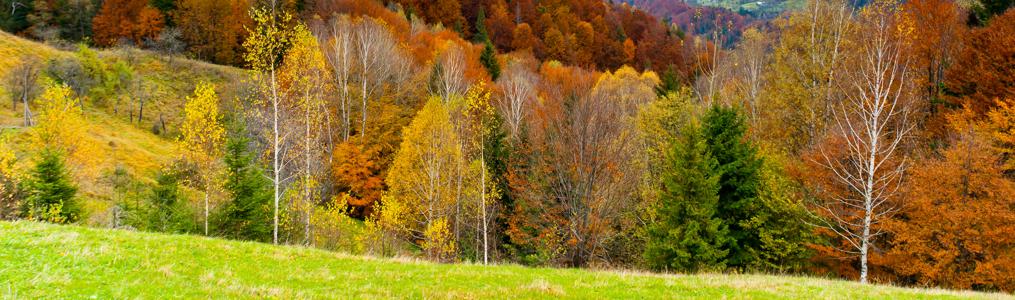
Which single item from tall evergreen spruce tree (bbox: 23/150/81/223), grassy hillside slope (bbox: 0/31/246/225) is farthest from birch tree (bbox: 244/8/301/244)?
grassy hillside slope (bbox: 0/31/246/225)

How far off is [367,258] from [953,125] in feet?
90.8

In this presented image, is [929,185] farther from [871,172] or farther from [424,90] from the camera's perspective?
[424,90]

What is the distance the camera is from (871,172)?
2148cm

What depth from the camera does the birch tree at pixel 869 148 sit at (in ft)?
70.5

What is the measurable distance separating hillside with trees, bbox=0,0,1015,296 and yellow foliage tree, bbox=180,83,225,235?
0.47 feet

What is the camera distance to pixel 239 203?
26391 mm

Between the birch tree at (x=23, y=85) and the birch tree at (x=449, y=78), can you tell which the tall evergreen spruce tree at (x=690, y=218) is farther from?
the birch tree at (x=23, y=85)

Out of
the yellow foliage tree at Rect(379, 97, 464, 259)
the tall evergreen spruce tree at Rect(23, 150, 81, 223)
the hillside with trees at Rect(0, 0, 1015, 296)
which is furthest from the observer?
the yellow foliage tree at Rect(379, 97, 464, 259)

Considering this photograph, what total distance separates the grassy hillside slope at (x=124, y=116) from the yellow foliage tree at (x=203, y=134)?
227 inches

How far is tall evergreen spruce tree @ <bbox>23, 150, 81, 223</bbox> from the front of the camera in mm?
23109

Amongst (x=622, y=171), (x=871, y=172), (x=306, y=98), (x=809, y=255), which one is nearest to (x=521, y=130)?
(x=622, y=171)

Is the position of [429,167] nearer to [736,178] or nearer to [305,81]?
[305,81]

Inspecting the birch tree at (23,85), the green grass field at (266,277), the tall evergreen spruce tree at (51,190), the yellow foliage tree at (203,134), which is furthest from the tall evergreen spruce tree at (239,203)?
the birch tree at (23,85)

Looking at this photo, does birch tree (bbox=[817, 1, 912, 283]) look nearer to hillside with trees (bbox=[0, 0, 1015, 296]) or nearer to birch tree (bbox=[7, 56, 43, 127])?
hillside with trees (bbox=[0, 0, 1015, 296])
